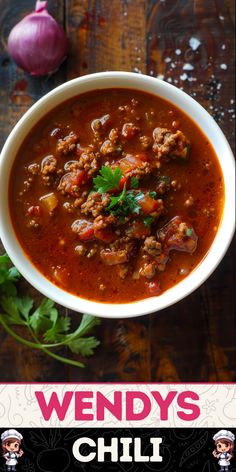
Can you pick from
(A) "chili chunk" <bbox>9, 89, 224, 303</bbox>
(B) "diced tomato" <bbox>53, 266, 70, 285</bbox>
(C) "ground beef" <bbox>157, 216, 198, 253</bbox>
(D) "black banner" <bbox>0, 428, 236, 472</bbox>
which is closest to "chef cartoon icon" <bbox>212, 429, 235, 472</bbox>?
(D) "black banner" <bbox>0, 428, 236, 472</bbox>

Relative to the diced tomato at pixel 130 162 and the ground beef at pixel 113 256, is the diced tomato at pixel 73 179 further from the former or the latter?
the ground beef at pixel 113 256

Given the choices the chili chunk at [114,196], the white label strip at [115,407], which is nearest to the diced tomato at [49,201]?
the chili chunk at [114,196]

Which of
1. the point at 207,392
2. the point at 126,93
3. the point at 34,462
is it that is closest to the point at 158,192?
the point at 126,93

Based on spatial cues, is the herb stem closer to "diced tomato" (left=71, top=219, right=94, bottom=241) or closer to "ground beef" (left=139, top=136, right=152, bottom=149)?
"diced tomato" (left=71, top=219, right=94, bottom=241)

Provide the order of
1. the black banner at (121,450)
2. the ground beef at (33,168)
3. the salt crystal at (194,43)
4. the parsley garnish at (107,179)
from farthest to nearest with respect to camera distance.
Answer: the salt crystal at (194,43) < the black banner at (121,450) < the ground beef at (33,168) < the parsley garnish at (107,179)

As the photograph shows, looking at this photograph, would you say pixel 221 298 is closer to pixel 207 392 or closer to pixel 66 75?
pixel 207 392
